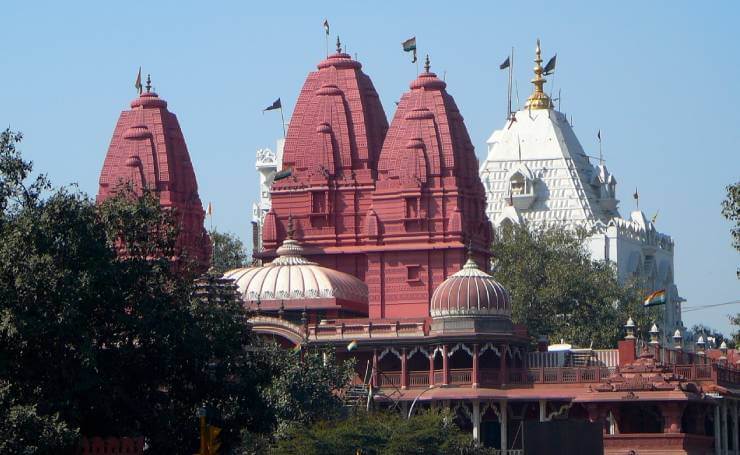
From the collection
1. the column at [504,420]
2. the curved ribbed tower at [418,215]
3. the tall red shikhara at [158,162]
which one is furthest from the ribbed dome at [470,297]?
the tall red shikhara at [158,162]

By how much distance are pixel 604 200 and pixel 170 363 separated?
82633 mm

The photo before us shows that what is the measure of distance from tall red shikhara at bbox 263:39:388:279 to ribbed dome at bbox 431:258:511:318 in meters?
9.22

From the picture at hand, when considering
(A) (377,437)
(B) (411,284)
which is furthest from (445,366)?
(A) (377,437)

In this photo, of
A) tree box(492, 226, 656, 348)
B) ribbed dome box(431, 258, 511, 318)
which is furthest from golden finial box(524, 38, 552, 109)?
ribbed dome box(431, 258, 511, 318)

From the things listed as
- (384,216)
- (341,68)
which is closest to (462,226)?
(384,216)

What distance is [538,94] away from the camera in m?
134

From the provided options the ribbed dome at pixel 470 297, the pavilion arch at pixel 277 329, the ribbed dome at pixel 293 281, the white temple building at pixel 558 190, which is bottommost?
the pavilion arch at pixel 277 329

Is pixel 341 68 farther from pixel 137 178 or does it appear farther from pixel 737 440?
pixel 737 440

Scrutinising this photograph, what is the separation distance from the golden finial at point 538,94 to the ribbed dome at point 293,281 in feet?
171

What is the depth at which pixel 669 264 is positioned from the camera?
138125 millimetres

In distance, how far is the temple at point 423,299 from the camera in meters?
74.5

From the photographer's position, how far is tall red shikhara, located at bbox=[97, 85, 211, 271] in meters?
86.0

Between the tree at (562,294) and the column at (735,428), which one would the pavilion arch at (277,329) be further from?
the tree at (562,294)

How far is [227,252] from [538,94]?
27.3m
